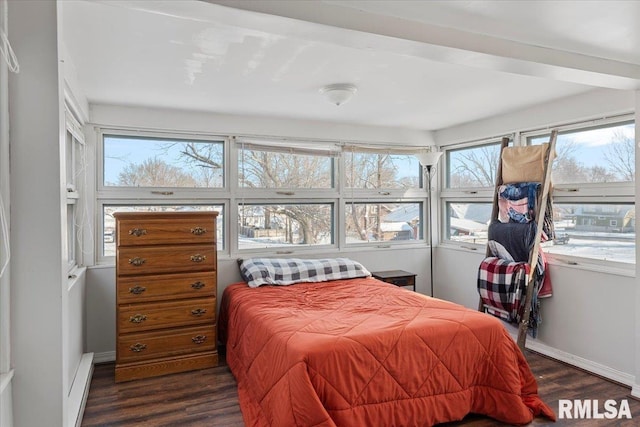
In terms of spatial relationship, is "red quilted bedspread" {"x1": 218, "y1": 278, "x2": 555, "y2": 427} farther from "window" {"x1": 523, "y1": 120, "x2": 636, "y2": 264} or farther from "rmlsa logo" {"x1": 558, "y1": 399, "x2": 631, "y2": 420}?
"window" {"x1": 523, "y1": 120, "x2": 636, "y2": 264}

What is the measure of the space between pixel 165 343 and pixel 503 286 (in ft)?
9.46

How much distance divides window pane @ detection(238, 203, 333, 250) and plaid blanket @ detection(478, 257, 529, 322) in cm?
167

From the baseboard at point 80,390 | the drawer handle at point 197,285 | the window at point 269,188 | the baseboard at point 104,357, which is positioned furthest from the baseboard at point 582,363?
the baseboard at point 104,357

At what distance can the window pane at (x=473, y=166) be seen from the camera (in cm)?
431

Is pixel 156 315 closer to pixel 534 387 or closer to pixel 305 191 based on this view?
pixel 305 191

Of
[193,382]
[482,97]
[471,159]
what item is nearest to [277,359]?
[193,382]

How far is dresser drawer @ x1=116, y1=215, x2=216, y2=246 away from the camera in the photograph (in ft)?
10.3

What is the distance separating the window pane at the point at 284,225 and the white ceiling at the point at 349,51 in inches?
43.9

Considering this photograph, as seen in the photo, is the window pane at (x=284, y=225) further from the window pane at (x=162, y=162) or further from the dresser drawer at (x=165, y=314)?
the dresser drawer at (x=165, y=314)

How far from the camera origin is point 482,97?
11.2ft

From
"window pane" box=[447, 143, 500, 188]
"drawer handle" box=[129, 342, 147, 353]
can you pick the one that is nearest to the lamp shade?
"window pane" box=[447, 143, 500, 188]

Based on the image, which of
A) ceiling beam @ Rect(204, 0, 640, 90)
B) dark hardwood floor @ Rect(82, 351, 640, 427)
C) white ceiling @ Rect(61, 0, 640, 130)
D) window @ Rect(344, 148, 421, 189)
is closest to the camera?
ceiling beam @ Rect(204, 0, 640, 90)

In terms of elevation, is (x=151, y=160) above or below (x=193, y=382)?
above

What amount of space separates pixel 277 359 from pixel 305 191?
2337 mm
